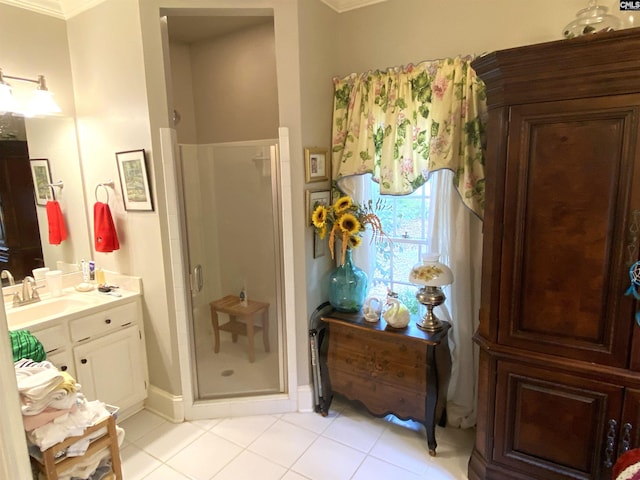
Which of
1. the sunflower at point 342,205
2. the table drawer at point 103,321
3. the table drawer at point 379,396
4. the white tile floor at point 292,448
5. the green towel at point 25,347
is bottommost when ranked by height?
the white tile floor at point 292,448

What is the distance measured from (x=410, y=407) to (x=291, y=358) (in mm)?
845

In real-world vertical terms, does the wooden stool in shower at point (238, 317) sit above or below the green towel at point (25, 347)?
below

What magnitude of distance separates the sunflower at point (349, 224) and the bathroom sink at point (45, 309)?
1.67 m

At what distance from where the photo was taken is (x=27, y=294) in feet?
8.12

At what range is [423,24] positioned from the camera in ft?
7.82

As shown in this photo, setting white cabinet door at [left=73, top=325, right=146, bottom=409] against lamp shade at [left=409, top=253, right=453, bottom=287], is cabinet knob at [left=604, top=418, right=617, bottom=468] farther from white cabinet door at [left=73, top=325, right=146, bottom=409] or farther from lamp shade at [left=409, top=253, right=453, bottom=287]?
white cabinet door at [left=73, top=325, right=146, bottom=409]

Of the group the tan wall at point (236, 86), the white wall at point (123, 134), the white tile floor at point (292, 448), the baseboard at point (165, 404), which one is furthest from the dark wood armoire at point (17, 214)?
the tan wall at point (236, 86)

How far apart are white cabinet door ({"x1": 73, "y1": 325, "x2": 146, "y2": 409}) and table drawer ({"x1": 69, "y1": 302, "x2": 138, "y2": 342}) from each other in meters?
0.05

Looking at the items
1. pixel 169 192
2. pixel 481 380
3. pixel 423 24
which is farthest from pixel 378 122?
pixel 481 380

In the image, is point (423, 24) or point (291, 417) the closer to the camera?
point (423, 24)

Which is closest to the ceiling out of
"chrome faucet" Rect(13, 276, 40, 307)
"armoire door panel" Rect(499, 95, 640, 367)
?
"armoire door panel" Rect(499, 95, 640, 367)

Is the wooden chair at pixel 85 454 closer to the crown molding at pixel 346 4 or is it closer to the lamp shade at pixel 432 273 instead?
the lamp shade at pixel 432 273

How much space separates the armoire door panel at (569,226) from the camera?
5.13 ft

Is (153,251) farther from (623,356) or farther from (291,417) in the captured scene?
(623,356)
